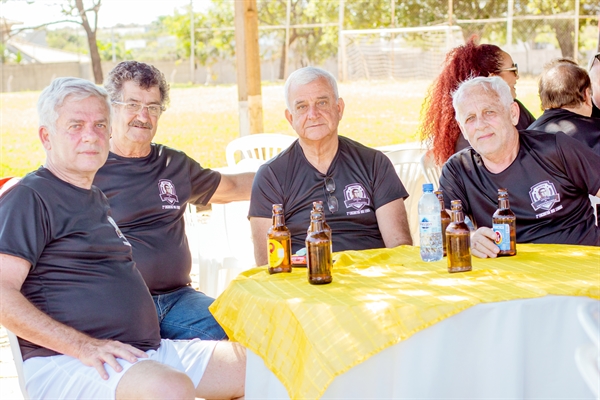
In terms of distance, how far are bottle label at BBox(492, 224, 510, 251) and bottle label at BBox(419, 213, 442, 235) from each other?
0.23m

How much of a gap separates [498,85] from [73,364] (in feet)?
6.66

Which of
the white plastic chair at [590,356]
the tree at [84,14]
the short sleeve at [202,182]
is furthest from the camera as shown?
the tree at [84,14]

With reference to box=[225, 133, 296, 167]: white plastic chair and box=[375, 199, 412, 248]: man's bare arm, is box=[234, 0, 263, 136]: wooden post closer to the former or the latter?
box=[225, 133, 296, 167]: white plastic chair

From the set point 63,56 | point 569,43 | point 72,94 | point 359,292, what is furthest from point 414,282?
point 63,56

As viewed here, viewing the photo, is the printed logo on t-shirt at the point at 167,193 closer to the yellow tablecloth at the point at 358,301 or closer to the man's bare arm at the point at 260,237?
the man's bare arm at the point at 260,237

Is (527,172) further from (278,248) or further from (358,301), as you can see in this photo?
(358,301)

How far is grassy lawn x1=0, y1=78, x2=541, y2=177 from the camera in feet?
42.3

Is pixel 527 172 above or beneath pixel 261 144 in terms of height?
above

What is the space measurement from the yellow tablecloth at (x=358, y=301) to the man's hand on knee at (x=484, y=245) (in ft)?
0.19

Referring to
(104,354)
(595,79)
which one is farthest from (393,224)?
(595,79)

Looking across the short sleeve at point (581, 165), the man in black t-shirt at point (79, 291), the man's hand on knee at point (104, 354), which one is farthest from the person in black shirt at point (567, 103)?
the man's hand on knee at point (104, 354)

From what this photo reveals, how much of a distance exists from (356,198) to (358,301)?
1.21 m

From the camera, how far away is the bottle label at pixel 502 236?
2.72 metres

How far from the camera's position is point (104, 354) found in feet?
7.72
